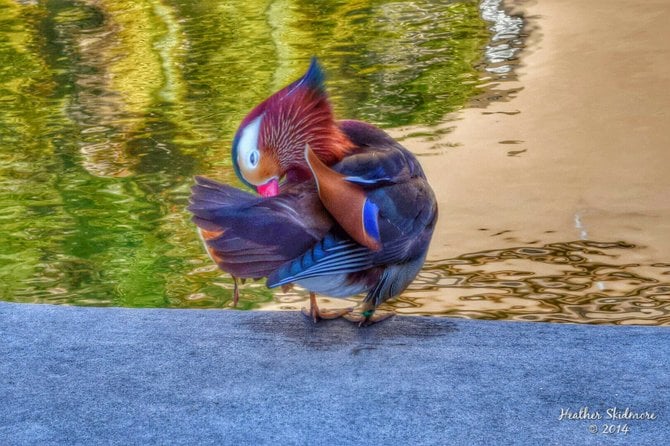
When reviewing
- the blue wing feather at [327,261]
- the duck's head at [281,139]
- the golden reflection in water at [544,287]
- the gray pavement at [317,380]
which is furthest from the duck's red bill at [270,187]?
the golden reflection in water at [544,287]

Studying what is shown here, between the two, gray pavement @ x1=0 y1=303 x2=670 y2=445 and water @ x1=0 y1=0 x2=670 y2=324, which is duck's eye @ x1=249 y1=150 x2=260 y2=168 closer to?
gray pavement @ x1=0 y1=303 x2=670 y2=445

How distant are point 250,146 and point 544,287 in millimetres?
1449

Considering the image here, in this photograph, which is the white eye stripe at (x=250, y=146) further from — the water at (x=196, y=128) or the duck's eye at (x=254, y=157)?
the water at (x=196, y=128)

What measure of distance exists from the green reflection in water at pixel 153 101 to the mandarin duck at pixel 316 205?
120 centimetres

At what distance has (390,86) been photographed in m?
4.38

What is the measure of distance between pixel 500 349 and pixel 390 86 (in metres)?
2.80

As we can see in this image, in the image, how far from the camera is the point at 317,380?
159 cm

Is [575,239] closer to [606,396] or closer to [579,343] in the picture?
[579,343]

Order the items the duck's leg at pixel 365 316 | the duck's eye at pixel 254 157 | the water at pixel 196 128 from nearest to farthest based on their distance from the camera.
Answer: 1. the duck's eye at pixel 254 157
2. the duck's leg at pixel 365 316
3. the water at pixel 196 128

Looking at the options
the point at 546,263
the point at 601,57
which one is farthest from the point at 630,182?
the point at 601,57

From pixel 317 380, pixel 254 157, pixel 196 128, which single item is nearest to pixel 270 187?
pixel 254 157

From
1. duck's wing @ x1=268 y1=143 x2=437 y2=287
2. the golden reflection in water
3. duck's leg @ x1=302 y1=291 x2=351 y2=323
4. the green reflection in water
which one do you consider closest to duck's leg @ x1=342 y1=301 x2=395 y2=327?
duck's leg @ x1=302 y1=291 x2=351 y2=323

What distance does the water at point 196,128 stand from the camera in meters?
2.83

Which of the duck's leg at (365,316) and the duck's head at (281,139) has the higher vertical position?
the duck's head at (281,139)
